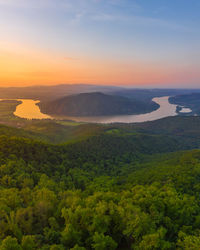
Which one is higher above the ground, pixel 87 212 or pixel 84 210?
pixel 84 210

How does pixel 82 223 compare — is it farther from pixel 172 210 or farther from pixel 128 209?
pixel 172 210

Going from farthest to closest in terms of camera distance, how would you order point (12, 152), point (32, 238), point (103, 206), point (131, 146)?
1. point (131, 146)
2. point (12, 152)
3. point (103, 206)
4. point (32, 238)

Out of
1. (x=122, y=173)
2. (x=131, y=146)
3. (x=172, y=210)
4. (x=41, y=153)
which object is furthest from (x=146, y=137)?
(x=172, y=210)

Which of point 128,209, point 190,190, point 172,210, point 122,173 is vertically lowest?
point 122,173

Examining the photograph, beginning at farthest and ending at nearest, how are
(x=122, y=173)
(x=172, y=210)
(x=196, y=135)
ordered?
1. (x=196, y=135)
2. (x=122, y=173)
3. (x=172, y=210)

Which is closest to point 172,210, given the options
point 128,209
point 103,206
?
point 128,209

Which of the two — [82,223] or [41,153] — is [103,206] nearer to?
[82,223]

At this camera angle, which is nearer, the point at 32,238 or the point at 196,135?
the point at 32,238

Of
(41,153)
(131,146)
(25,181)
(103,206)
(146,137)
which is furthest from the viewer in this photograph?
(146,137)

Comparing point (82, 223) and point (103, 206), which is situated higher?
point (103, 206)
